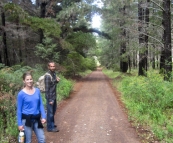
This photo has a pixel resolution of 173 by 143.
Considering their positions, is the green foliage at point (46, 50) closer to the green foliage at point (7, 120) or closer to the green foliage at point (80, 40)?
the green foliage at point (80, 40)

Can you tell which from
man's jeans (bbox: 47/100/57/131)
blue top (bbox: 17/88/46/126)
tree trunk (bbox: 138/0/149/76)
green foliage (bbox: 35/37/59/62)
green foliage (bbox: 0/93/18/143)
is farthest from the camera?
green foliage (bbox: 35/37/59/62)

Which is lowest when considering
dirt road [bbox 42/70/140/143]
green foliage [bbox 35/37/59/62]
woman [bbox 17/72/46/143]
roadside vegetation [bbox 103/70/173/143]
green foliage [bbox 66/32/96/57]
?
dirt road [bbox 42/70/140/143]

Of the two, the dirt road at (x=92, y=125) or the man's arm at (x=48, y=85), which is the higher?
the man's arm at (x=48, y=85)

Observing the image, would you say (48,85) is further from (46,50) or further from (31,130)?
(46,50)

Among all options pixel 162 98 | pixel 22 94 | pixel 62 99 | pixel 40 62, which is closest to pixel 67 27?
pixel 40 62

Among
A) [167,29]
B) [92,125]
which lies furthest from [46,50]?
[92,125]

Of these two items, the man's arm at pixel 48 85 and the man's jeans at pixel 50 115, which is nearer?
the man's arm at pixel 48 85

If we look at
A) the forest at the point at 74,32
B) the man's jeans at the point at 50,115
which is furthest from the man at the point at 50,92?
the forest at the point at 74,32

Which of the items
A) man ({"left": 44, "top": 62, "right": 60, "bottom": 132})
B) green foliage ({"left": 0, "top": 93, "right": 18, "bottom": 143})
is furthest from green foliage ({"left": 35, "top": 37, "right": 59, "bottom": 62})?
man ({"left": 44, "top": 62, "right": 60, "bottom": 132})

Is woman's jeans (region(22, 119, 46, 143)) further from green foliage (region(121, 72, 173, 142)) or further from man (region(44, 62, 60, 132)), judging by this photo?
green foliage (region(121, 72, 173, 142))

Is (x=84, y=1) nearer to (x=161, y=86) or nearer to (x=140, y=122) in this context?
(x=161, y=86)

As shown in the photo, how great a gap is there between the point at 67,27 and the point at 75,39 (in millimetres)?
1412

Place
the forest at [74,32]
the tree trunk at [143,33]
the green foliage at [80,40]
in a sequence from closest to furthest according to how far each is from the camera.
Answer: the forest at [74,32] < the tree trunk at [143,33] < the green foliage at [80,40]

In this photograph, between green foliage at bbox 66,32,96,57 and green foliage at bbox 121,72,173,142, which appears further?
green foliage at bbox 66,32,96,57
